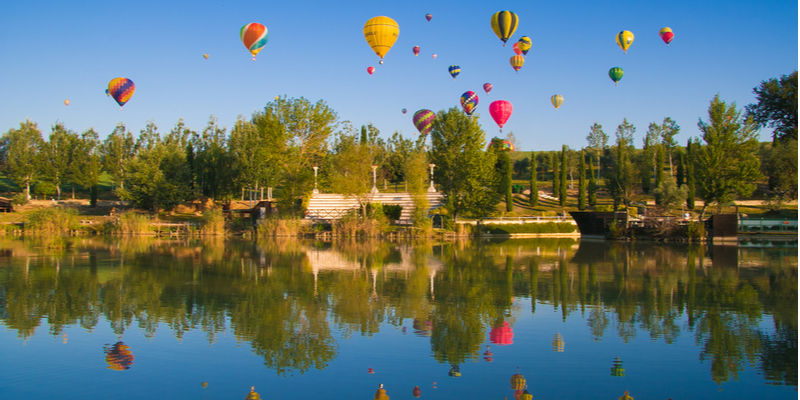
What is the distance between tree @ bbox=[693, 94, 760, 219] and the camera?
107 feet

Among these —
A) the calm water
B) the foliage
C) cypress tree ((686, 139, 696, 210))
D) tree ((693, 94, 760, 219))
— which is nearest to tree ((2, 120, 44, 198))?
the foliage

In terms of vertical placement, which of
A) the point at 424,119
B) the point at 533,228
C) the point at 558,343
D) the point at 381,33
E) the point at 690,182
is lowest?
the point at 558,343

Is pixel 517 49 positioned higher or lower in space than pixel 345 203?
higher

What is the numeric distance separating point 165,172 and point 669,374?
46.1m

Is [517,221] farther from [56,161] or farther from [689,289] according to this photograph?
[56,161]

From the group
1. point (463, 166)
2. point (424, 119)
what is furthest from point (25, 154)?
point (463, 166)

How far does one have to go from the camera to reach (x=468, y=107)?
5034 centimetres

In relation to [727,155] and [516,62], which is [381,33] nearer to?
[516,62]

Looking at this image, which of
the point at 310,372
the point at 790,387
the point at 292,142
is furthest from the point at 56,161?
the point at 790,387

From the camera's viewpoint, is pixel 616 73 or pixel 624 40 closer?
pixel 624 40

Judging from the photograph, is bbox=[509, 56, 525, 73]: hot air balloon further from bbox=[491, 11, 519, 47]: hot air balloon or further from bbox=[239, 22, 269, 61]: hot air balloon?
bbox=[239, 22, 269, 61]: hot air balloon

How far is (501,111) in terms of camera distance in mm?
47500

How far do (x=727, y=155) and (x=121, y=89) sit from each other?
40846 mm

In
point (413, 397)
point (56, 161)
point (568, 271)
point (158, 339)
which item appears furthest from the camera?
point (56, 161)
